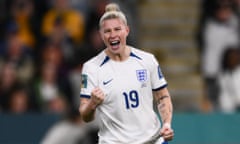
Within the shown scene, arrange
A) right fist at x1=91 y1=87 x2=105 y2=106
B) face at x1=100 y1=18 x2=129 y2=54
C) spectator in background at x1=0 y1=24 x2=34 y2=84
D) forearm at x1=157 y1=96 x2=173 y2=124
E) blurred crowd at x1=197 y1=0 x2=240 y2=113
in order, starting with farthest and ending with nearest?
1. blurred crowd at x1=197 y1=0 x2=240 y2=113
2. spectator in background at x1=0 y1=24 x2=34 y2=84
3. forearm at x1=157 y1=96 x2=173 y2=124
4. face at x1=100 y1=18 x2=129 y2=54
5. right fist at x1=91 y1=87 x2=105 y2=106

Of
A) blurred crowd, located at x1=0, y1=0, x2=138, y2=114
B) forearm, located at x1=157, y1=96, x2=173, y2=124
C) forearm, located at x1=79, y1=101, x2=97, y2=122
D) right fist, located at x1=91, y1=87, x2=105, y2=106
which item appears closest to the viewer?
right fist, located at x1=91, y1=87, x2=105, y2=106

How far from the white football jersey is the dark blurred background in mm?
4423

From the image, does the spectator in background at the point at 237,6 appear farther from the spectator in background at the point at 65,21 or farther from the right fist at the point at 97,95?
the right fist at the point at 97,95

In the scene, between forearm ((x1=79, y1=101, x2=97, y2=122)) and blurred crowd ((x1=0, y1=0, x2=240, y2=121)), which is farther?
blurred crowd ((x1=0, y1=0, x2=240, y2=121))

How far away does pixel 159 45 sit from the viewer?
17172 mm

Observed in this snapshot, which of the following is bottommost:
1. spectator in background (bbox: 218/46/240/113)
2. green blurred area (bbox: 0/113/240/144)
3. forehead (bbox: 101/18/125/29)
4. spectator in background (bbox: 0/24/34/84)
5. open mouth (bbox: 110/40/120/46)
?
green blurred area (bbox: 0/113/240/144)

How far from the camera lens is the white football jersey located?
31.9 feet

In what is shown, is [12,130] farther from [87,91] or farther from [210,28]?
[87,91]

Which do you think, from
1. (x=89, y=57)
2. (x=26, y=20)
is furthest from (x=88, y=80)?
(x=26, y=20)

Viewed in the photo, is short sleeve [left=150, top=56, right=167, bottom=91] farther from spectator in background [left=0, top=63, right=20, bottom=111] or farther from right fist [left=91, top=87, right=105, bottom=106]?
spectator in background [left=0, top=63, right=20, bottom=111]

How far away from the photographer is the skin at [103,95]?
9.45 metres

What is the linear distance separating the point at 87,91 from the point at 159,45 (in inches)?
295

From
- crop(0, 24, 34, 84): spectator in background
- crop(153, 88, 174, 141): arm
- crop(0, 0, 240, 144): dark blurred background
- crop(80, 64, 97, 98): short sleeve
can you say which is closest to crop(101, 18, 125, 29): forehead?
crop(80, 64, 97, 98): short sleeve

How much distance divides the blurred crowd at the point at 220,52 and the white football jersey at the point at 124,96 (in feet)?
17.3
